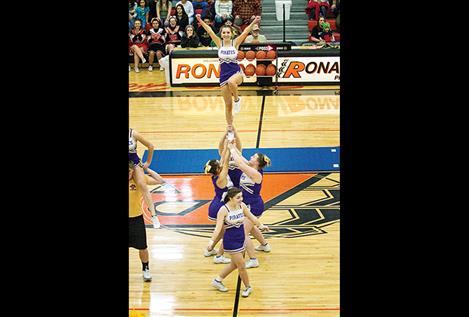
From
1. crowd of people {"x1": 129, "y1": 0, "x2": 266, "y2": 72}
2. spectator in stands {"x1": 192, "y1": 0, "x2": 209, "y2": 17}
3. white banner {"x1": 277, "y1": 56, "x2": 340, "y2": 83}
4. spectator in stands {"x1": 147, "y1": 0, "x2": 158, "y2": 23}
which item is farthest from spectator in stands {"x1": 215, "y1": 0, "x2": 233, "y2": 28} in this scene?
white banner {"x1": 277, "y1": 56, "x2": 340, "y2": 83}

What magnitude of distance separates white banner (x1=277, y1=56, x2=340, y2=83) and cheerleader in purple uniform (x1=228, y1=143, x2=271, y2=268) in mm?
9856

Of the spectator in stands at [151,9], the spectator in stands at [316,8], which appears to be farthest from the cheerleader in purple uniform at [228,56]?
the spectator in stands at [151,9]

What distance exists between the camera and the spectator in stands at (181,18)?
69.5ft

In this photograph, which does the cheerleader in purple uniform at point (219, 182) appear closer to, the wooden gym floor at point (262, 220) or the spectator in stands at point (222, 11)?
the wooden gym floor at point (262, 220)

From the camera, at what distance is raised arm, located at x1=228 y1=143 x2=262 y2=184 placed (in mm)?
8398

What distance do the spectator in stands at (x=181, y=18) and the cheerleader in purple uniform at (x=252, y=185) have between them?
1275 centimetres

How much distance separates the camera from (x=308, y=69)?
18.7 m

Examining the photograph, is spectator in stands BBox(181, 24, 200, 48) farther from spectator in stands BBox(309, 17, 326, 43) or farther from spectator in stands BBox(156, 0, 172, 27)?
spectator in stands BBox(309, 17, 326, 43)

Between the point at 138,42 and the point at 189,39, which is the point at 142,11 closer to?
the point at 138,42
